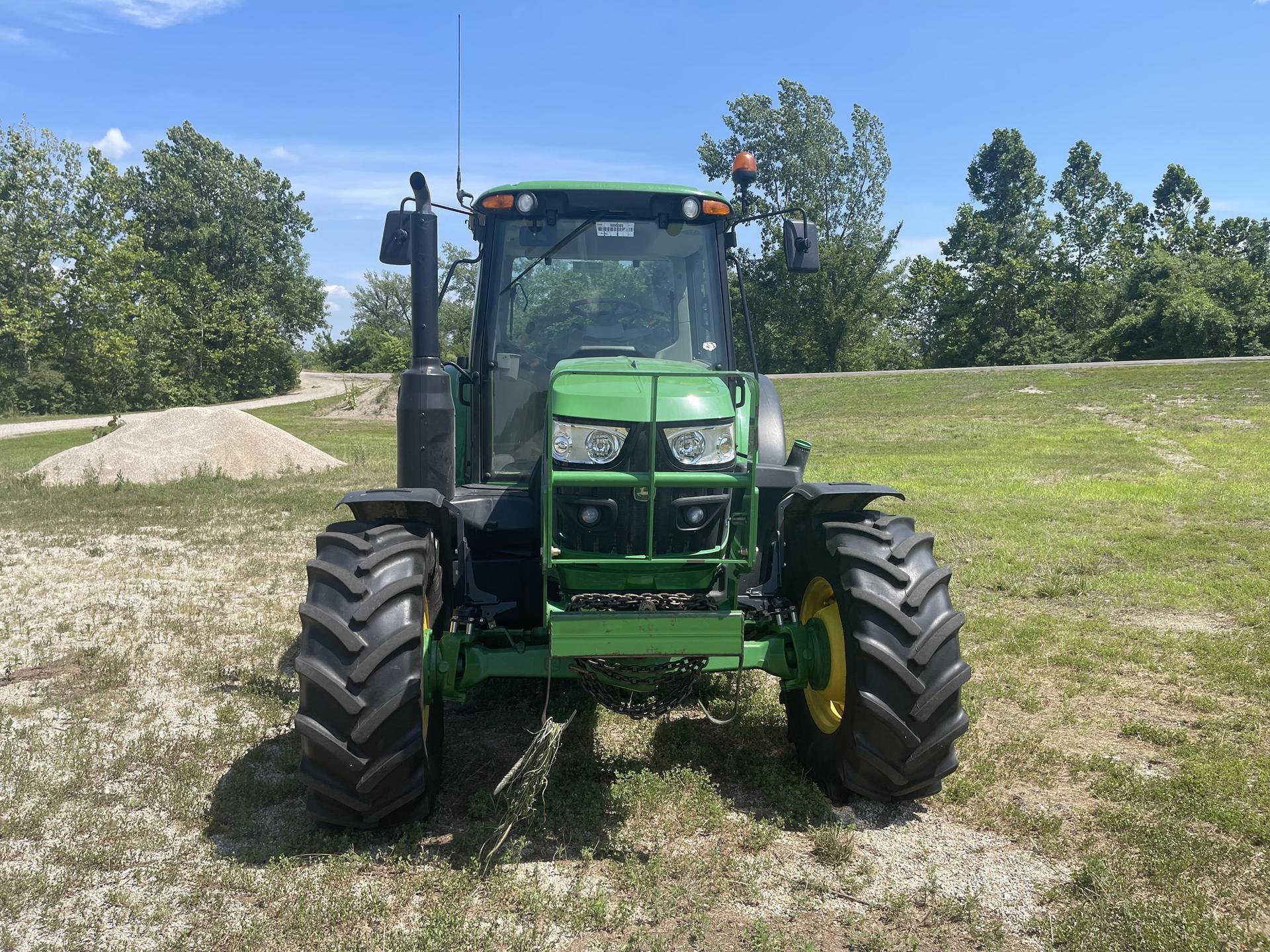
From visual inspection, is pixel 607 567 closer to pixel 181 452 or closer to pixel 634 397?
pixel 634 397

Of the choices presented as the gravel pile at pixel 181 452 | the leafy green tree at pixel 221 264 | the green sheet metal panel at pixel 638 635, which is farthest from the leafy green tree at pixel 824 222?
the green sheet metal panel at pixel 638 635

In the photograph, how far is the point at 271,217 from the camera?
49094 millimetres

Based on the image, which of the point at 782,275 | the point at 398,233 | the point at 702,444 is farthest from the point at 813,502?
the point at 782,275

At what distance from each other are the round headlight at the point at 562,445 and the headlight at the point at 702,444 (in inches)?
16.6

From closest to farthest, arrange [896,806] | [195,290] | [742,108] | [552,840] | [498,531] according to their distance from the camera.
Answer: [552,840], [896,806], [498,531], [195,290], [742,108]

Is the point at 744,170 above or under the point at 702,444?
above

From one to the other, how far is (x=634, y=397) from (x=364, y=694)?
165cm

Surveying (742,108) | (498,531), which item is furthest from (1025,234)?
(498,531)

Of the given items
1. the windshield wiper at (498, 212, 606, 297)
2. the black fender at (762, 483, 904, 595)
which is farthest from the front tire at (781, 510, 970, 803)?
the windshield wiper at (498, 212, 606, 297)

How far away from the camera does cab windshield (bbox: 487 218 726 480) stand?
5.32 meters

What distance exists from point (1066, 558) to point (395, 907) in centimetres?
753

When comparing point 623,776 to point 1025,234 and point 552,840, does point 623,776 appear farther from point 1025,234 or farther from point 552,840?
point 1025,234

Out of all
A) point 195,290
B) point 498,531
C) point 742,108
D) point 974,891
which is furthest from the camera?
point 742,108

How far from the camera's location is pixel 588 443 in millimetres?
4047
